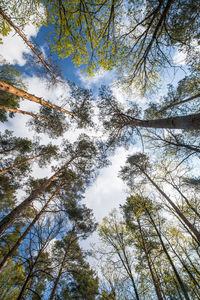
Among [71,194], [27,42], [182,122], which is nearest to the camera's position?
[182,122]

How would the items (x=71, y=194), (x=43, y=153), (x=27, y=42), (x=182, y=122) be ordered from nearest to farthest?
(x=182, y=122), (x=27, y=42), (x=71, y=194), (x=43, y=153)

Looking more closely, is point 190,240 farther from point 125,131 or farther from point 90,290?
point 125,131

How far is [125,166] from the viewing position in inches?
410

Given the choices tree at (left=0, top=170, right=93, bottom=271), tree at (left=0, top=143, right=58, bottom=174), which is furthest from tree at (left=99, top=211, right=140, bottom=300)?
tree at (left=0, top=143, right=58, bottom=174)

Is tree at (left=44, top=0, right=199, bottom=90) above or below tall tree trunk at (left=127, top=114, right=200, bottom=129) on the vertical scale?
above

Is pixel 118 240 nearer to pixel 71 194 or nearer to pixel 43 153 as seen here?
pixel 71 194

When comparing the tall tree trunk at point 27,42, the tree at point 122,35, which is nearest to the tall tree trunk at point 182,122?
the tree at point 122,35

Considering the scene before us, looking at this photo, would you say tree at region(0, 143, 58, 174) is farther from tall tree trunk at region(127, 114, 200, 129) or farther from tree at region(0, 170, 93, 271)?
tall tree trunk at region(127, 114, 200, 129)

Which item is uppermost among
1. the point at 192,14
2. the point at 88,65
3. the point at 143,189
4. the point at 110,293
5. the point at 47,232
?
the point at 143,189

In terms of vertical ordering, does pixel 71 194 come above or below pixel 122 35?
above

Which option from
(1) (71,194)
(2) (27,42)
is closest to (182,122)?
(2) (27,42)

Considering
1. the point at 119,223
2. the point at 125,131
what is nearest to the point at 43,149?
the point at 125,131

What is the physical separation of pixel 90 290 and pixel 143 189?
31.6 feet

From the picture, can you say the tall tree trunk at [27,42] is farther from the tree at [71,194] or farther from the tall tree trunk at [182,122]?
the tree at [71,194]
